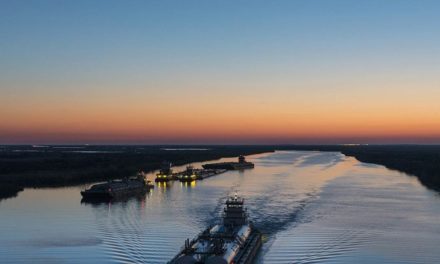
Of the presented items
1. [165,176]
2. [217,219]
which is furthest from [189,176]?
[217,219]

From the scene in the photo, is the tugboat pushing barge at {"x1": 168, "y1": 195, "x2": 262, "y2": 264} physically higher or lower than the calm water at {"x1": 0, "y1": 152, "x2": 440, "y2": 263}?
higher

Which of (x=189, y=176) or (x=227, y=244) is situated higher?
(x=189, y=176)

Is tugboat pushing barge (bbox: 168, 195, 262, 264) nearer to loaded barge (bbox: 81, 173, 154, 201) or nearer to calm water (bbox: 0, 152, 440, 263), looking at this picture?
calm water (bbox: 0, 152, 440, 263)

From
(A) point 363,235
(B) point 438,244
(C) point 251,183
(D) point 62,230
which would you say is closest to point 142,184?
(C) point 251,183

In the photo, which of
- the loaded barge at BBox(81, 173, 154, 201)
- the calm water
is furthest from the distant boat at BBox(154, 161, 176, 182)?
the calm water

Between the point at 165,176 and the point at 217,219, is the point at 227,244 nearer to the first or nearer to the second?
the point at 217,219

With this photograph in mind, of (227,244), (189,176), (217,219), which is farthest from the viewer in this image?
(189,176)

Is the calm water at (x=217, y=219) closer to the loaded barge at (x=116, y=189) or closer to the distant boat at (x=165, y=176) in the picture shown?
the loaded barge at (x=116, y=189)
